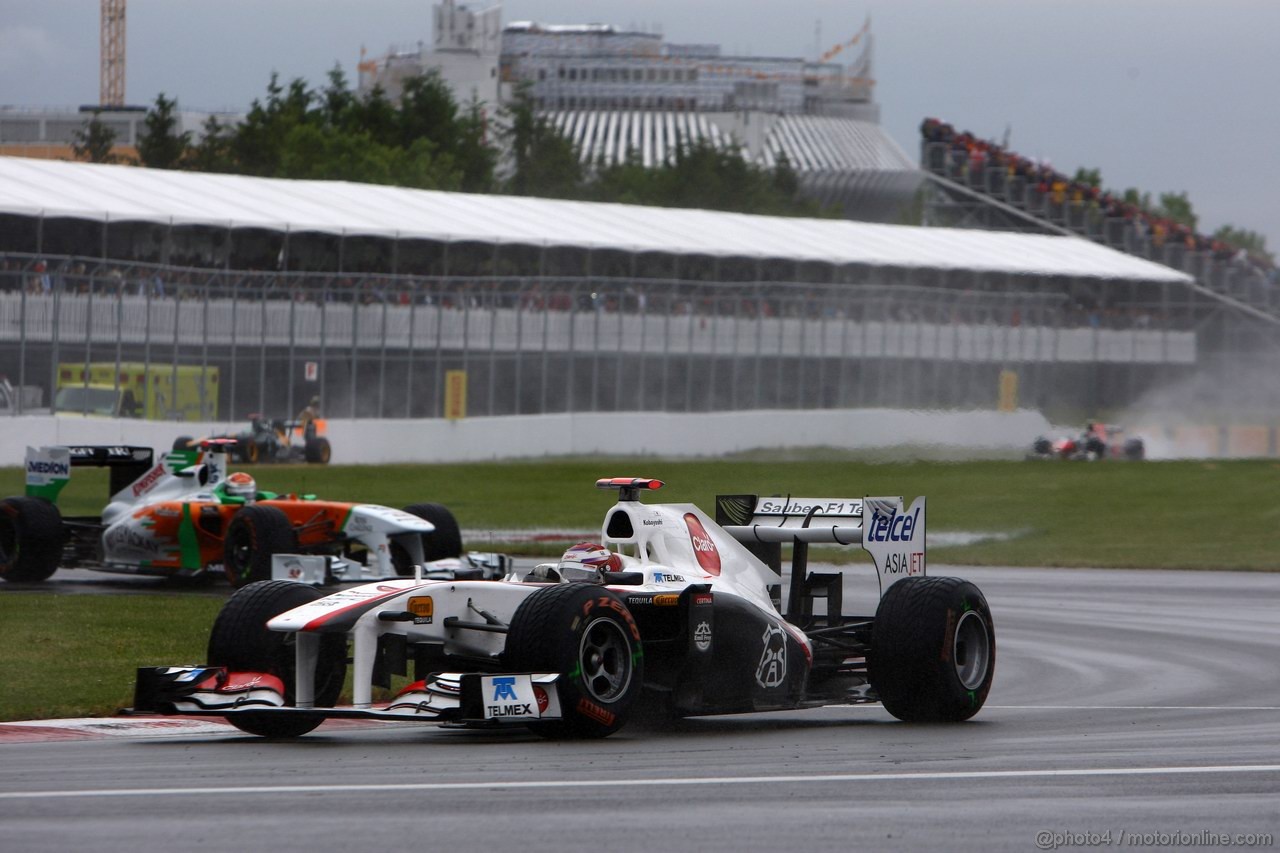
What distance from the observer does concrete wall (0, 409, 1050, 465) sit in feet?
117

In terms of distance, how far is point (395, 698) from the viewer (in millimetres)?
9219

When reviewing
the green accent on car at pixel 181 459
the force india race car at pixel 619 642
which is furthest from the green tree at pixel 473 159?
the force india race car at pixel 619 642

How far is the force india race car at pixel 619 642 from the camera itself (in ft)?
30.2

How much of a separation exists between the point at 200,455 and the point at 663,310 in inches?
1128

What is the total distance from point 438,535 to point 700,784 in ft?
37.7

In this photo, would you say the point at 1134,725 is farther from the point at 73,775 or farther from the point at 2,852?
the point at 2,852

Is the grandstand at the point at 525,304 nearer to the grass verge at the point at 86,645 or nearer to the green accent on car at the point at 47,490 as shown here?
the green accent on car at the point at 47,490

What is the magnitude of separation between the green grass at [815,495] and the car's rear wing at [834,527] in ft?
14.1

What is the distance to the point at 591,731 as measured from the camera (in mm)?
9398

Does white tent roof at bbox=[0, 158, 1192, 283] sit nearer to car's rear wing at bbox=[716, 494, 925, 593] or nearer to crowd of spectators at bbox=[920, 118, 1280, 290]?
crowd of spectators at bbox=[920, 118, 1280, 290]

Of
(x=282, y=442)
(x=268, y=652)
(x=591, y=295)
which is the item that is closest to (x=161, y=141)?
(x=591, y=295)

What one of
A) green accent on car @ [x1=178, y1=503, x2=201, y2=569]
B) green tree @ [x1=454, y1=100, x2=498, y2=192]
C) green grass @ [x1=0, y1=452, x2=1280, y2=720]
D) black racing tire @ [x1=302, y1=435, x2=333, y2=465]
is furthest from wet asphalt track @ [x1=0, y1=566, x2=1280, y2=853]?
green tree @ [x1=454, y1=100, x2=498, y2=192]

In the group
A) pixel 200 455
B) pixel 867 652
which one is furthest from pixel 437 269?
pixel 867 652

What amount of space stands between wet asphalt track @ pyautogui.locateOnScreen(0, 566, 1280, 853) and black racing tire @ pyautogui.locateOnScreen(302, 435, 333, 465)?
2925cm
